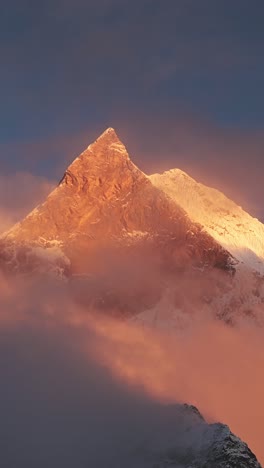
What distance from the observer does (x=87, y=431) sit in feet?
574

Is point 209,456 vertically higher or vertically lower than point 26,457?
higher

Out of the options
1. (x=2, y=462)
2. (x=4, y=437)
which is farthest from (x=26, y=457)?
(x=4, y=437)

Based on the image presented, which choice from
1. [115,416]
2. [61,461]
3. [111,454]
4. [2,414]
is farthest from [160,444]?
[2,414]

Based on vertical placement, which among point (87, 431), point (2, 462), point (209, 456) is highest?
point (209, 456)

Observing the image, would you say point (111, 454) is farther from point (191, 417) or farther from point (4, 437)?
point (4, 437)

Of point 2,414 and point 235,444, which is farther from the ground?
point 235,444

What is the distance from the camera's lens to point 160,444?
148625mm

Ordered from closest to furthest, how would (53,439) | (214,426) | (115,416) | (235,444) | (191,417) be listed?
(235,444), (214,426), (191,417), (53,439), (115,416)

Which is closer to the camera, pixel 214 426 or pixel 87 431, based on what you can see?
pixel 214 426

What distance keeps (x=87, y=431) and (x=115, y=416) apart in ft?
55.3

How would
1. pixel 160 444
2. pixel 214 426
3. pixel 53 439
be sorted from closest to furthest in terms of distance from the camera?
pixel 214 426 → pixel 160 444 → pixel 53 439

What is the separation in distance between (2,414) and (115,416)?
29.6 metres

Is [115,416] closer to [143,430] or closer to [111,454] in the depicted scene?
[143,430]

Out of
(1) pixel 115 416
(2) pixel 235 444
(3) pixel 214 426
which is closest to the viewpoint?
(2) pixel 235 444
